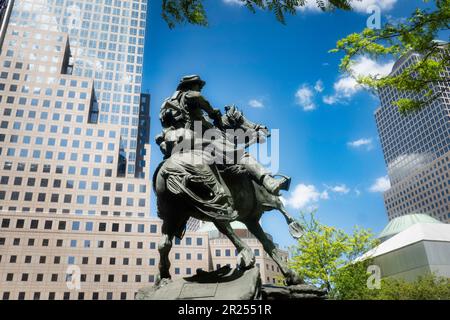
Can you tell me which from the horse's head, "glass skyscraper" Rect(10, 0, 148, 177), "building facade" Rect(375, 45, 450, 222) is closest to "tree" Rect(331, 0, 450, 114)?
the horse's head

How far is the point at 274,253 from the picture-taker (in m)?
5.82

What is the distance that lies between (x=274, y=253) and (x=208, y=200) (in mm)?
1550

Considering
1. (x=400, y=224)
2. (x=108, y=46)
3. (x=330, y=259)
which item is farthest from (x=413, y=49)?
(x=108, y=46)

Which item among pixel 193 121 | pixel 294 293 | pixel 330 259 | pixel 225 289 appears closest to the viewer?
pixel 225 289

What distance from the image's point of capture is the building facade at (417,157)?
4476 inches

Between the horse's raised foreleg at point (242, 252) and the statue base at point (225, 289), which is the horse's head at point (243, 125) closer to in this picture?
the horse's raised foreleg at point (242, 252)

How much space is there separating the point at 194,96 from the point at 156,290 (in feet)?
9.96

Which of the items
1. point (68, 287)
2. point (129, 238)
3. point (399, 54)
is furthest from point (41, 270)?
point (399, 54)

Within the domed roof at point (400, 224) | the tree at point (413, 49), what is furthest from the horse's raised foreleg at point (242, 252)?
the domed roof at point (400, 224)

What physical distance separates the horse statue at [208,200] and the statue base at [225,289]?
8.4 inches

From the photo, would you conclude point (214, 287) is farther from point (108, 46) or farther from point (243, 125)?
point (108, 46)

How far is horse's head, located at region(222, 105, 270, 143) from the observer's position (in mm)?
6445

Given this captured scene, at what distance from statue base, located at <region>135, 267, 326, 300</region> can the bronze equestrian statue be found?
225 mm

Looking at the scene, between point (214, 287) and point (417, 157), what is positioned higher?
→ point (417, 157)
